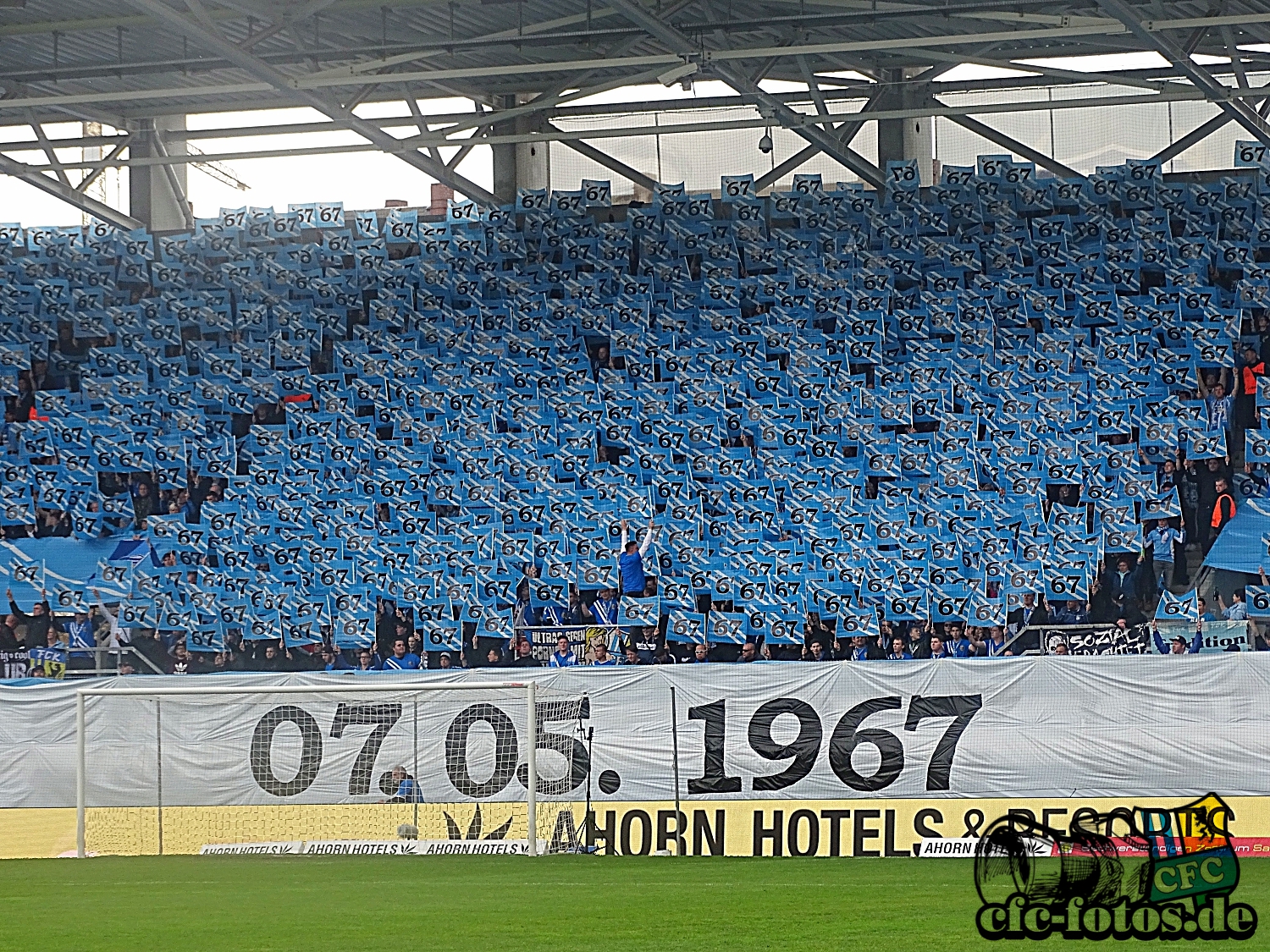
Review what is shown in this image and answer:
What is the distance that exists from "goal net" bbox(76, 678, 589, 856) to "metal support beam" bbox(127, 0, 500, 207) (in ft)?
20.8

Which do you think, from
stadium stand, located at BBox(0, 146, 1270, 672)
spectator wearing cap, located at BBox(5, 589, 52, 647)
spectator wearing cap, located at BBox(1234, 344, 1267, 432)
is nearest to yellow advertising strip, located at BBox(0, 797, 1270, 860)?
stadium stand, located at BBox(0, 146, 1270, 672)

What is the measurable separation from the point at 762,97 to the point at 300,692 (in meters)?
9.32

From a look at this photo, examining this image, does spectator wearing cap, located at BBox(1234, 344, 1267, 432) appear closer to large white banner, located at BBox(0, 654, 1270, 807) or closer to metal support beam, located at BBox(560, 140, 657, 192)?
large white banner, located at BBox(0, 654, 1270, 807)

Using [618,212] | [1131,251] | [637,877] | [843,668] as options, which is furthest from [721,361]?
[637,877]

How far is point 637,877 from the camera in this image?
1152 centimetres

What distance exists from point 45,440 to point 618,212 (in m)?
8.35

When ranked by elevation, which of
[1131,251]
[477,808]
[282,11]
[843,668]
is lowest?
[477,808]

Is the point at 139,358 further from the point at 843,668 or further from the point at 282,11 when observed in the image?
the point at 843,668

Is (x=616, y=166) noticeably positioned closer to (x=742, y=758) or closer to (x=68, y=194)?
(x=68, y=194)

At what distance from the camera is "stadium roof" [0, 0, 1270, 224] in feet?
60.5

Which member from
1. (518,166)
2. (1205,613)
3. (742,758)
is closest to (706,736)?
(742,758)

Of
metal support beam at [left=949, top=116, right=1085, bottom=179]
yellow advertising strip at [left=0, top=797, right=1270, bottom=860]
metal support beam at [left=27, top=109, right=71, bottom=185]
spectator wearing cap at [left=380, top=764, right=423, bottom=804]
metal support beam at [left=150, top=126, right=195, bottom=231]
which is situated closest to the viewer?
yellow advertising strip at [left=0, top=797, right=1270, bottom=860]

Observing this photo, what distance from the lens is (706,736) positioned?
48.2ft

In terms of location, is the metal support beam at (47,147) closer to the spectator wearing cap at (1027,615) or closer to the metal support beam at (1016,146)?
the metal support beam at (1016,146)
